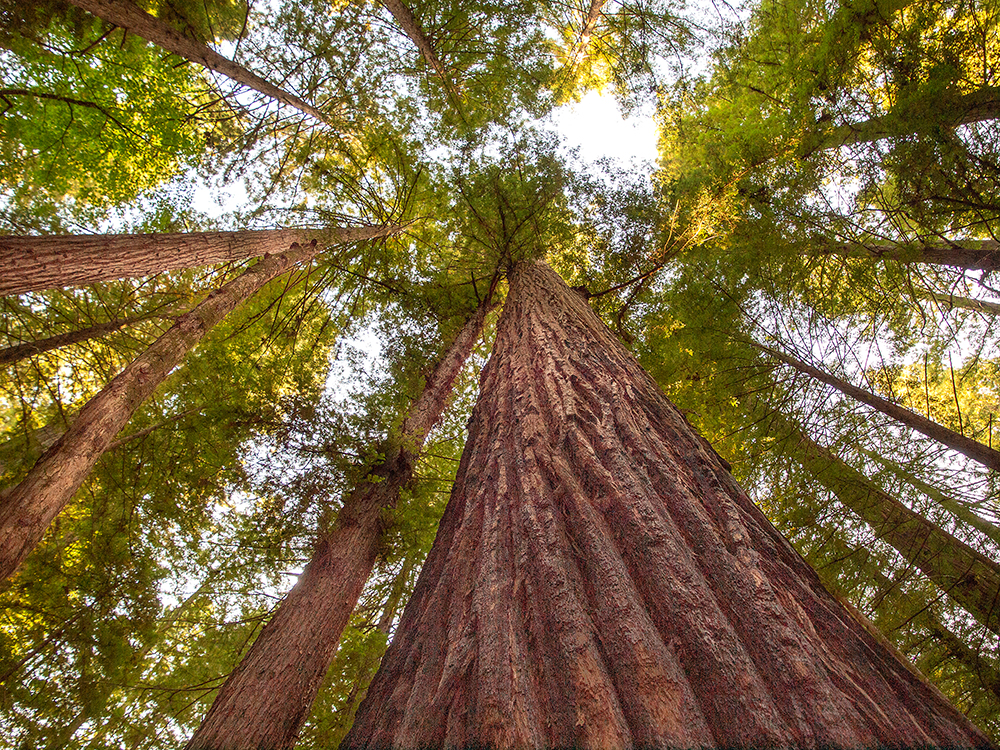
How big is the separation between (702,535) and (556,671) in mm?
662

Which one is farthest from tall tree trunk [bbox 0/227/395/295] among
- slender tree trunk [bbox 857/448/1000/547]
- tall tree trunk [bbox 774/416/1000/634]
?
slender tree trunk [bbox 857/448/1000/547]

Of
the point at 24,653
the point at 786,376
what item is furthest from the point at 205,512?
the point at 786,376

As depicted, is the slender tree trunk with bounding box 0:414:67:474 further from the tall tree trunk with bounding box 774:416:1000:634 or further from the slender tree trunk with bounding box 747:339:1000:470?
the tall tree trunk with bounding box 774:416:1000:634

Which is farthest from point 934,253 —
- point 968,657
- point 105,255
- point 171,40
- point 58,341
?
point 58,341

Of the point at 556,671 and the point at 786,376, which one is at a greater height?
the point at 786,376

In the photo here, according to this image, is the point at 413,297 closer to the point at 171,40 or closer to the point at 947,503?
the point at 171,40

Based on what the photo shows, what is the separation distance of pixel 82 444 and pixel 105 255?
50.6 inches

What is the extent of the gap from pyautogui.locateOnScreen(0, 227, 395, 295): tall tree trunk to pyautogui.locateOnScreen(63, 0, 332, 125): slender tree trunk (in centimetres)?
226

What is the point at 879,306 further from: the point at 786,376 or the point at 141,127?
the point at 141,127

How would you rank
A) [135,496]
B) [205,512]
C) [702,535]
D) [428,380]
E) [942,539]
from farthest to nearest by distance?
[428,380] < [135,496] < [205,512] < [942,539] < [702,535]

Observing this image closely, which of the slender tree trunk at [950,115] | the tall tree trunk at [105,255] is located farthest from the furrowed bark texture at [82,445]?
the slender tree trunk at [950,115]

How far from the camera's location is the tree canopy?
13.6 feet

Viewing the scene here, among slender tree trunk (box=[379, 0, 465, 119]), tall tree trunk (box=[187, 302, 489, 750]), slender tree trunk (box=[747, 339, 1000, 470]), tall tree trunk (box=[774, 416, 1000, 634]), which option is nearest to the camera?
tall tree trunk (box=[187, 302, 489, 750])

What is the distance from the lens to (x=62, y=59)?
541 centimetres
